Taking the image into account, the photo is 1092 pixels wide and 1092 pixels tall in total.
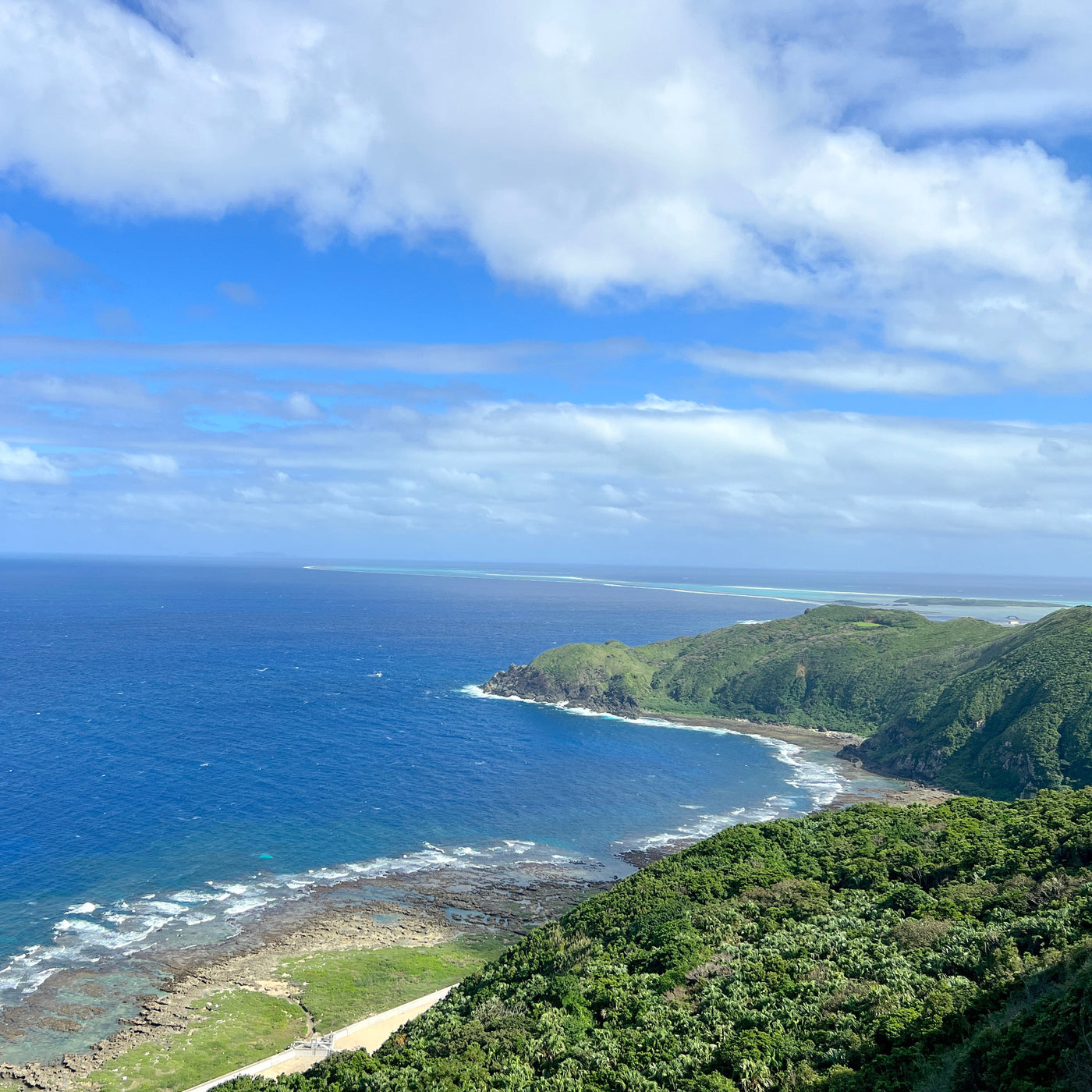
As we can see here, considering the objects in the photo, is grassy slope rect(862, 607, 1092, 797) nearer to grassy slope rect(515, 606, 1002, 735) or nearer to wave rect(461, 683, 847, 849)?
grassy slope rect(515, 606, 1002, 735)

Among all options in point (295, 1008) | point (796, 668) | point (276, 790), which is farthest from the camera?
point (796, 668)

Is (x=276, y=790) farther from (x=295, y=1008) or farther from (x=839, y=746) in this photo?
(x=839, y=746)

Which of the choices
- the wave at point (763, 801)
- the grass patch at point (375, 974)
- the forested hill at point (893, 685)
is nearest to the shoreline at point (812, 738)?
the wave at point (763, 801)

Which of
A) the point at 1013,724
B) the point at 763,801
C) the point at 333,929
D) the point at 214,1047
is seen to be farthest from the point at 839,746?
the point at 214,1047

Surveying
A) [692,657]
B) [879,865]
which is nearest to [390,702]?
[692,657]

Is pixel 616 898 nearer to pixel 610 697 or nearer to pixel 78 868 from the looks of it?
pixel 78 868

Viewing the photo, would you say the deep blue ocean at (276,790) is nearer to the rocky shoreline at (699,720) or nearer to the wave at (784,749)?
the wave at (784,749)
